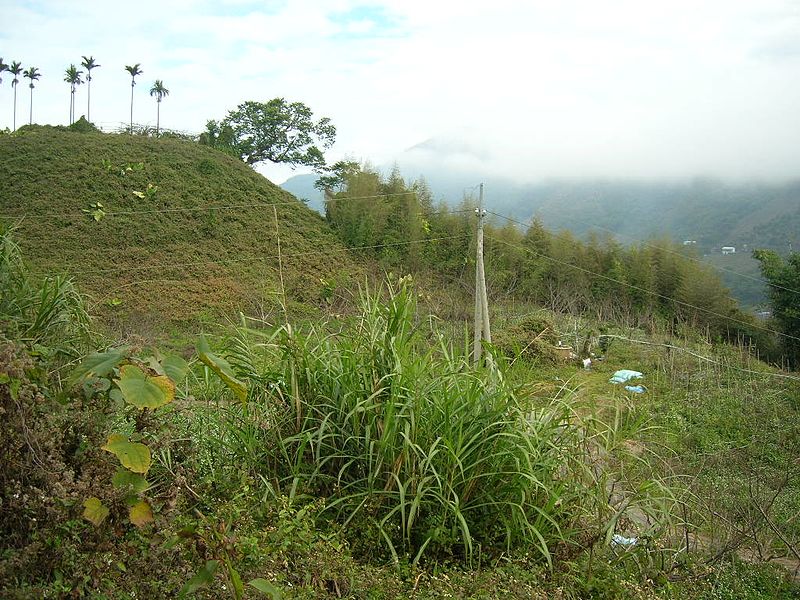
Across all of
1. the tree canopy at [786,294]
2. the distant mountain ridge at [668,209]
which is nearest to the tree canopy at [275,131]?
the distant mountain ridge at [668,209]

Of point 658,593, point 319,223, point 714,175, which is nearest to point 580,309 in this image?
point 319,223

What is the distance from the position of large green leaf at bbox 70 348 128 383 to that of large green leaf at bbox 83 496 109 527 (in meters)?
0.27

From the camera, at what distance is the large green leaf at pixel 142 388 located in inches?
57.8

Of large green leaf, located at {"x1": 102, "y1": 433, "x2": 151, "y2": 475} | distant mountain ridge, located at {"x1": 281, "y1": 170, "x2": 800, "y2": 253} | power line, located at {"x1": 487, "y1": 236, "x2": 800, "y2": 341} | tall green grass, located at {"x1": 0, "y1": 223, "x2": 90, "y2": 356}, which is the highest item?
distant mountain ridge, located at {"x1": 281, "y1": 170, "x2": 800, "y2": 253}

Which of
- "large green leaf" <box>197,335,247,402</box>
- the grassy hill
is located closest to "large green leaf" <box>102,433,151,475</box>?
"large green leaf" <box>197,335,247,402</box>

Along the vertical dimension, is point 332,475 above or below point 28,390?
below

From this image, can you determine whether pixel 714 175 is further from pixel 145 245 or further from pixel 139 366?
pixel 139 366

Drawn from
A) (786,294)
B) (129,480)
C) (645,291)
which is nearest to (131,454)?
(129,480)

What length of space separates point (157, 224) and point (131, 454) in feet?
75.0

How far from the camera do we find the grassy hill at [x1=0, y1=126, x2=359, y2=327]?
19.5m

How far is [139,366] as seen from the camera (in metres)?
1.60

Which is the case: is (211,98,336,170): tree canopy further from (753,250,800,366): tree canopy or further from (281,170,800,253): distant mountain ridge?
(753,250,800,366): tree canopy

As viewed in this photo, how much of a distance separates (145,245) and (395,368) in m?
20.9

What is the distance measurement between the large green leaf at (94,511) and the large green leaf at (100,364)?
0.27 meters
